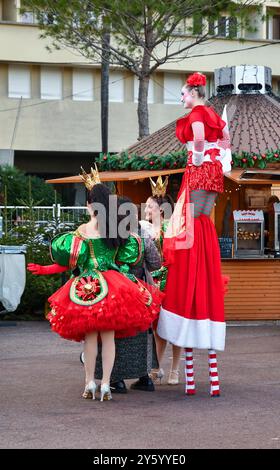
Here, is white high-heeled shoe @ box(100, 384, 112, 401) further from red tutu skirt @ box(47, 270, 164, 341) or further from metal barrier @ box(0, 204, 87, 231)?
metal barrier @ box(0, 204, 87, 231)

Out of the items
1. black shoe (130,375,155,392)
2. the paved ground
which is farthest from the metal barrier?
black shoe (130,375,155,392)

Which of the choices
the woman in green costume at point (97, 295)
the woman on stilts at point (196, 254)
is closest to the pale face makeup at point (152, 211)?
the woman on stilts at point (196, 254)

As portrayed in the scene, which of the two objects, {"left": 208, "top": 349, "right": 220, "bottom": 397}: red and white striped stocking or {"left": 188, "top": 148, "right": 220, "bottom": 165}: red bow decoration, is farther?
{"left": 188, "top": 148, "right": 220, "bottom": 165}: red bow decoration

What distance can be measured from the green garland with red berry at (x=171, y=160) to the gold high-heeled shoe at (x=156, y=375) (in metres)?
6.57

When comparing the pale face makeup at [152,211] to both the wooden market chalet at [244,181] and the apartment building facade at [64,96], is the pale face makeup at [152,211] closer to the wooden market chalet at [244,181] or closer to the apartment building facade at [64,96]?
the wooden market chalet at [244,181]

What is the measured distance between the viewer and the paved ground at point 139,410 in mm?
→ 7469

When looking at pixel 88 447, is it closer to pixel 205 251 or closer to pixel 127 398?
pixel 127 398

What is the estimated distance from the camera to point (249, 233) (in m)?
17.0

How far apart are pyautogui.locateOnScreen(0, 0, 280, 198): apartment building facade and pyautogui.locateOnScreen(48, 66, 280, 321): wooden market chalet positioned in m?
22.6

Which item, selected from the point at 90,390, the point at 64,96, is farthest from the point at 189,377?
the point at 64,96

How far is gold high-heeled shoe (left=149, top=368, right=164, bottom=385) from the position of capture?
1033 centimetres

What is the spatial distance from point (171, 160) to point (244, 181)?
135 cm

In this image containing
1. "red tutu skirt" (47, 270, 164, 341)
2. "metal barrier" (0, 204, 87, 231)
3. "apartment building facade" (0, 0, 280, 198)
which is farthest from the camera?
"apartment building facade" (0, 0, 280, 198)
